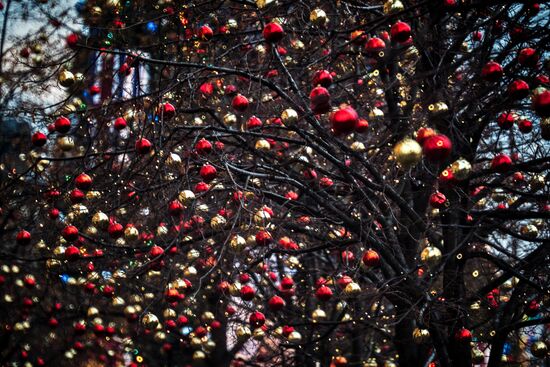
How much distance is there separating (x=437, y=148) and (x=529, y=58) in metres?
1.28

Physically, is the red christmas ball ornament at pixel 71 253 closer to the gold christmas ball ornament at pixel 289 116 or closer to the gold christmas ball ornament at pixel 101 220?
the gold christmas ball ornament at pixel 101 220

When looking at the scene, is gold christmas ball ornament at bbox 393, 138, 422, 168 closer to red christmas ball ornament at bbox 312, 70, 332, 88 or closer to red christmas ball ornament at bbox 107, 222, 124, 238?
red christmas ball ornament at bbox 312, 70, 332, 88

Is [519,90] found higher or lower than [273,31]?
lower

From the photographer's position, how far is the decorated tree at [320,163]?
3805 millimetres

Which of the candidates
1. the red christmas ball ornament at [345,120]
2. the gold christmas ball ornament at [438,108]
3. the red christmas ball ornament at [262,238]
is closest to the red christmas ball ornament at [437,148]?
the red christmas ball ornament at [345,120]

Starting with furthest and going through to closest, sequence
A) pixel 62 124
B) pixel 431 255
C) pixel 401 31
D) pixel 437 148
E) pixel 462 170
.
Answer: pixel 62 124
pixel 431 255
pixel 462 170
pixel 401 31
pixel 437 148

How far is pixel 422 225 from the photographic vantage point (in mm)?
4832

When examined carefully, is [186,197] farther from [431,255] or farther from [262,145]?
[431,255]

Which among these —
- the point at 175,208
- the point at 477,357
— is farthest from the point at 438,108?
the point at 477,357

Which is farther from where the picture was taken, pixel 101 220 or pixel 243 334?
pixel 243 334

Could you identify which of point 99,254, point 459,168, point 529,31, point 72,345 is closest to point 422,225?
point 459,168

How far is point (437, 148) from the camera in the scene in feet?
9.06

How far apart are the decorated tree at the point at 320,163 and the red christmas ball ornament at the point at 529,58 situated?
1 centimetres

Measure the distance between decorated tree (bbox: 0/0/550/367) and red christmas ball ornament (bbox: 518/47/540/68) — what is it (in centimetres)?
1
